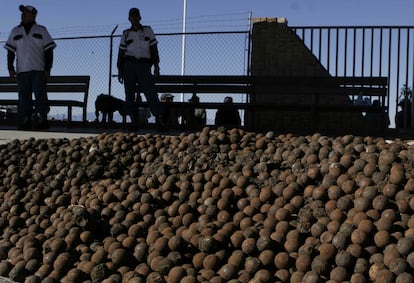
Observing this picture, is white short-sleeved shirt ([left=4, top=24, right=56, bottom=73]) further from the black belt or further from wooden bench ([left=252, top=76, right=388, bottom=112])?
wooden bench ([left=252, top=76, right=388, bottom=112])

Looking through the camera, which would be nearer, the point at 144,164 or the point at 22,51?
the point at 144,164

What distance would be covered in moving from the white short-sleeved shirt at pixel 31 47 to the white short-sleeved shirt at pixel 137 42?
95 cm

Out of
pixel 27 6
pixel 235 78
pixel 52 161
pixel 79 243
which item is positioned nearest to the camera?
pixel 79 243

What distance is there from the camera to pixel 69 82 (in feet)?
32.6

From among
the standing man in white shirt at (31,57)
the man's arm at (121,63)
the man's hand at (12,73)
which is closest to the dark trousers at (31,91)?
the standing man in white shirt at (31,57)

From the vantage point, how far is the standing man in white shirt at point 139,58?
24.4ft

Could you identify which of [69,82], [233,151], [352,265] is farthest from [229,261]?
[69,82]

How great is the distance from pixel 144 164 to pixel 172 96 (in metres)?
6.78

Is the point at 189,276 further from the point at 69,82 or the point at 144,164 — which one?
the point at 69,82

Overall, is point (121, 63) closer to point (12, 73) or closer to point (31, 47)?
point (31, 47)

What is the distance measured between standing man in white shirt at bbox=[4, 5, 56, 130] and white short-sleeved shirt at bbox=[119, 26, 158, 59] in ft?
3.12

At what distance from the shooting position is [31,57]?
7.38 meters

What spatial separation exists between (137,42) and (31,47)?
4.32 feet

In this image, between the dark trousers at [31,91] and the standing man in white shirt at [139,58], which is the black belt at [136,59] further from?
the dark trousers at [31,91]
